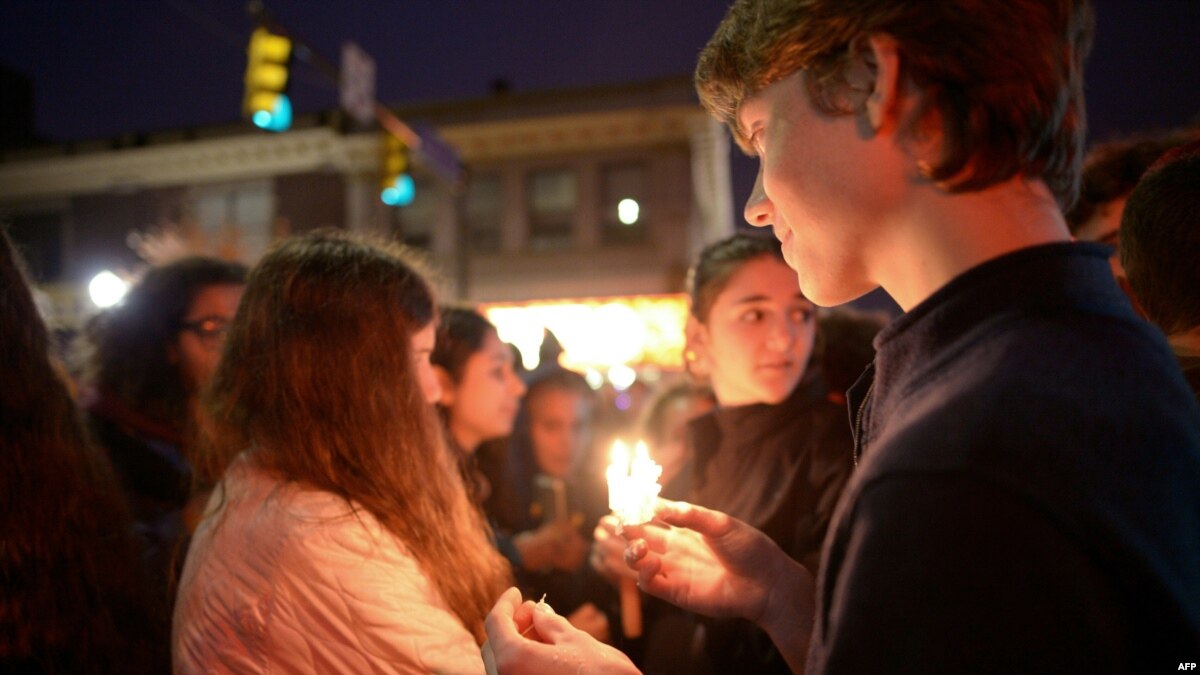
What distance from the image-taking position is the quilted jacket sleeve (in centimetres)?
192

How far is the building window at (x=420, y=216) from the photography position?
23.8 meters

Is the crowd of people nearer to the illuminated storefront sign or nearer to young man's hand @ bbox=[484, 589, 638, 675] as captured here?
young man's hand @ bbox=[484, 589, 638, 675]

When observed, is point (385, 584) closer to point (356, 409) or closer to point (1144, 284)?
point (356, 409)

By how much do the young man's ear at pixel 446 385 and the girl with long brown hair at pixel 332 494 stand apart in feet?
5.28

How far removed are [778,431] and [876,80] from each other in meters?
2.02

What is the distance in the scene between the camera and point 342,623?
193 cm

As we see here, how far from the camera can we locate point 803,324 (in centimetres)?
310

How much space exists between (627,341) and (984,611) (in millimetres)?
21945

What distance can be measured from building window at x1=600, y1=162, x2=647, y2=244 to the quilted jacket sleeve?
21052 millimetres

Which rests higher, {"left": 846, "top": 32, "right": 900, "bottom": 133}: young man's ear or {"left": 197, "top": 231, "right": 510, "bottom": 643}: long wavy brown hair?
{"left": 846, "top": 32, "right": 900, "bottom": 133}: young man's ear

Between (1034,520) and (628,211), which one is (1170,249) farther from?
(628,211)

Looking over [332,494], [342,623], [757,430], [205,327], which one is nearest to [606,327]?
[205,327]

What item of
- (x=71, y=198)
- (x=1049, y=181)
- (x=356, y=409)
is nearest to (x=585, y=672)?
(x=1049, y=181)

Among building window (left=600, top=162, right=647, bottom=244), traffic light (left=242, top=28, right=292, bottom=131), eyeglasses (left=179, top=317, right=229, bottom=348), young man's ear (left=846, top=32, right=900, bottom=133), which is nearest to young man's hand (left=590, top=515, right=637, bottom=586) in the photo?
young man's ear (left=846, top=32, right=900, bottom=133)
